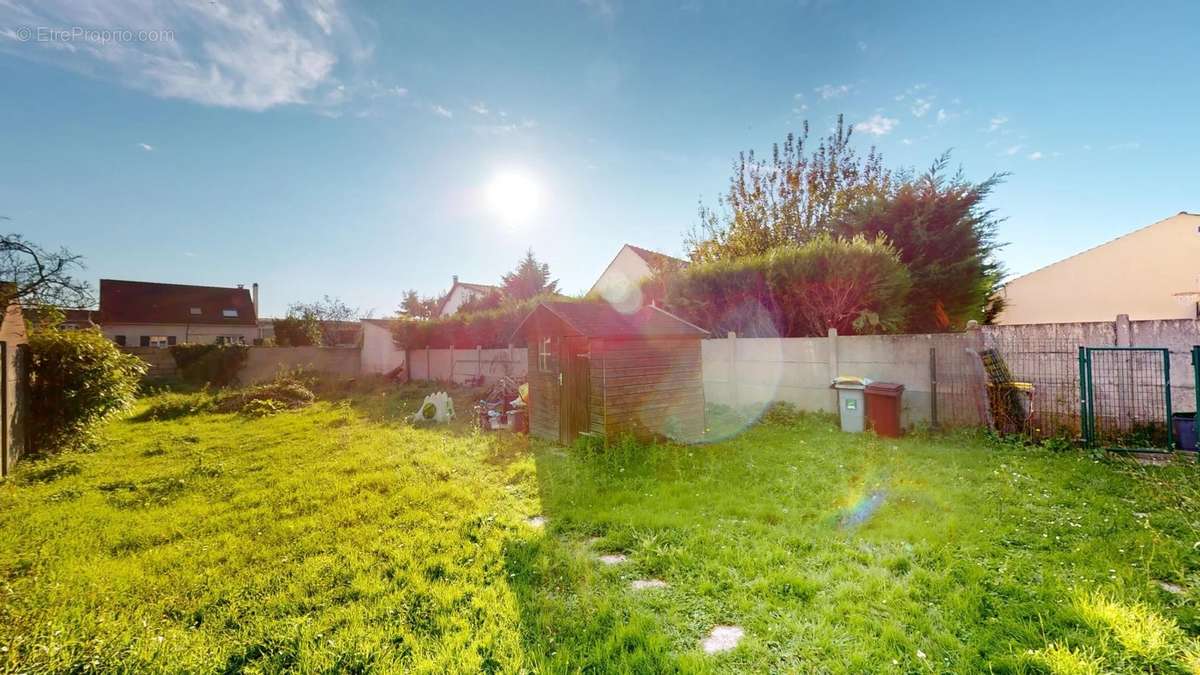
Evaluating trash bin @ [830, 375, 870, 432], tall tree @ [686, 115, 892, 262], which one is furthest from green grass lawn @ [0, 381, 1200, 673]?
tall tree @ [686, 115, 892, 262]

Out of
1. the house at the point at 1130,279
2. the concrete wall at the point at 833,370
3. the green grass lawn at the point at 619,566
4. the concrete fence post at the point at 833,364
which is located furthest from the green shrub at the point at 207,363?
the house at the point at 1130,279

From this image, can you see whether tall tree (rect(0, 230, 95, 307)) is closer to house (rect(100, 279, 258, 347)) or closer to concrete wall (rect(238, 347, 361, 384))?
concrete wall (rect(238, 347, 361, 384))

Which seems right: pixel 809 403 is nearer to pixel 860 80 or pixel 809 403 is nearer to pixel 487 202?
pixel 860 80

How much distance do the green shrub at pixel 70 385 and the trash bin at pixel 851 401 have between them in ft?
40.7

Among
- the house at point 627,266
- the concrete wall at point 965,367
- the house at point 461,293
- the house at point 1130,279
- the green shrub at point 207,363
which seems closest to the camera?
the concrete wall at point 965,367

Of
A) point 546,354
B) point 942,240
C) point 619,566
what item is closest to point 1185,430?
point 942,240

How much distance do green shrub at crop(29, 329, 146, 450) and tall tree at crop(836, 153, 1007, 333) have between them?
15579 mm

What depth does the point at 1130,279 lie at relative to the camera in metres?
13.5

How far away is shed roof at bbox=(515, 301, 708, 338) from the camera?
247 inches

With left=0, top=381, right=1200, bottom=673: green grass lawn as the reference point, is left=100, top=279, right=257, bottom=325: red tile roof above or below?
above

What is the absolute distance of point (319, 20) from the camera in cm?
576

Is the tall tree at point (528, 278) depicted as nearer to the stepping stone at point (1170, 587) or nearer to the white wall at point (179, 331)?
the white wall at point (179, 331)

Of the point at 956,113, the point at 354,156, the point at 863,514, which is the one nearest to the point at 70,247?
the point at 354,156

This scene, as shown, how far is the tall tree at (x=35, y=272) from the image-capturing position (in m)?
5.22
